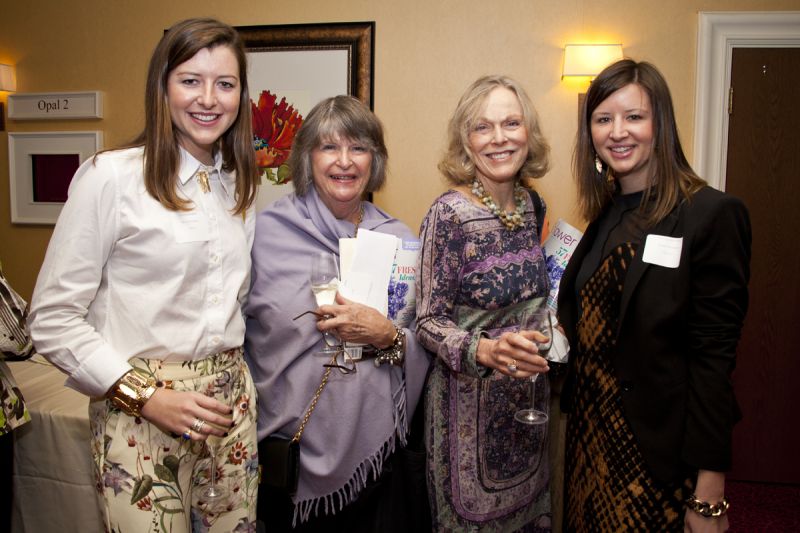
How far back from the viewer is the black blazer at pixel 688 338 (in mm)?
1353

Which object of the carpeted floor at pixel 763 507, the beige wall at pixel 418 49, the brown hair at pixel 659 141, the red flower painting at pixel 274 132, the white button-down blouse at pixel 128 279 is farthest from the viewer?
the red flower painting at pixel 274 132

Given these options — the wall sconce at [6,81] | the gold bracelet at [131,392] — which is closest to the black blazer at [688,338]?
the gold bracelet at [131,392]

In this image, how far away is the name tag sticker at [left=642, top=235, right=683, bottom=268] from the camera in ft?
4.54

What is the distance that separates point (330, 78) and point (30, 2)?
2457mm

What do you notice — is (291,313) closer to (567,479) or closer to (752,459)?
(567,479)

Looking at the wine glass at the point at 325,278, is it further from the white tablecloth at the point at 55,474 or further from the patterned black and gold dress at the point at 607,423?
the white tablecloth at the point at 55,474

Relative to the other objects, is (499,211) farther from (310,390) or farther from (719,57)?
(719,57)

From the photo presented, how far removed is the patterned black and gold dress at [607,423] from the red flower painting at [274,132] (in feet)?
9.27

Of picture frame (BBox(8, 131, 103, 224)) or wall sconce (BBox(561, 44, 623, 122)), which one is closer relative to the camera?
wall sconce (BBox(561, 44, 623, 122))

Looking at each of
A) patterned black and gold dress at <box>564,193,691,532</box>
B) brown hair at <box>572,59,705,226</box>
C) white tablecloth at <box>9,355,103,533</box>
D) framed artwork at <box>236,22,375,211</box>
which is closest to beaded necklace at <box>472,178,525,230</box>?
patterned black and gold dress at <box>564,193,691,532</box>

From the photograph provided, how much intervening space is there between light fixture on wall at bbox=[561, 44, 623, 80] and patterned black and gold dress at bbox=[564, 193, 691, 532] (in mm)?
2147

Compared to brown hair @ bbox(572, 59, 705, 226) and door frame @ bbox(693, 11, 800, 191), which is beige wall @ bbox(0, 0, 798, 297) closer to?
door frame @ bbox(693, 11, 800, 191)

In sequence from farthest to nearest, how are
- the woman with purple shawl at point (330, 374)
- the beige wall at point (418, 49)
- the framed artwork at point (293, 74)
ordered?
the framed artwork at point (293, 74)
the beige wall at point (418, 49)
the woman with purple shawl at point (330, 374)

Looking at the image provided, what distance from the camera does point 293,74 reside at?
13.0 ft
